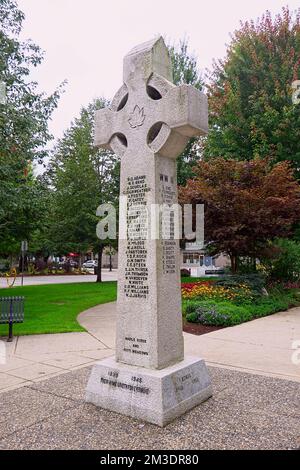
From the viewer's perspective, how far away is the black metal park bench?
343 inches

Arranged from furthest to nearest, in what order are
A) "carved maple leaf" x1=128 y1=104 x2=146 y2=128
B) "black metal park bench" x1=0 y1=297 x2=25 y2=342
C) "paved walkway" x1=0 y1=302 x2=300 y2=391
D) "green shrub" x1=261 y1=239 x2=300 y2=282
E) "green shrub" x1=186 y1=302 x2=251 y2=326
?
"green shrub" x1=261 y1=239 x2=300 y2=282, "green shrub" x1=186 y1=302 x2=251 y2=326, "black metal park bench" x1=0 y1=297 x2=25 y2=342, "paved walkway" x1=0 y1=302 x2=300 y2=391, "carved maple leaf" x1=128 y1=104 x2=146 y2=128

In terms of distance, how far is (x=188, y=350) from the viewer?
7957mm

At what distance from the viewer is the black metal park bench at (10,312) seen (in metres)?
8.71

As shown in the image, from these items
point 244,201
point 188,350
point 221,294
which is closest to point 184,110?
point 188,350

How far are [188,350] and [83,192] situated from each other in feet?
66.4

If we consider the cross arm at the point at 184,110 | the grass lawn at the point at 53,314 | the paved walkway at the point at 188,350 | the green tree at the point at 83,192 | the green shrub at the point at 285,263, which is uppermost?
the green tree at the point at 83,192

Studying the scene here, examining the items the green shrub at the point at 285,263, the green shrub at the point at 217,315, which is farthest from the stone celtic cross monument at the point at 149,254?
the green shrub at the point at 285,263

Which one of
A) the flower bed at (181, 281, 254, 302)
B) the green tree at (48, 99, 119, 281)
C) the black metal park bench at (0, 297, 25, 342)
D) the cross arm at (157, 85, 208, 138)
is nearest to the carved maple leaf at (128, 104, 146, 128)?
the cross arm at (157, 85, 208, 138)

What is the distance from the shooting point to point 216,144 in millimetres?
21688

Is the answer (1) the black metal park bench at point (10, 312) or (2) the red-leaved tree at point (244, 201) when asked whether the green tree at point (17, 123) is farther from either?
(2) the red-leaved tree at point (244, 201)

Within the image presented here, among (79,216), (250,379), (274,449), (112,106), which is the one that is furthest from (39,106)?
(79,216)

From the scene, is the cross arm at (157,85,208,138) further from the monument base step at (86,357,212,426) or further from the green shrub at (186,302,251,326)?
the green shrub at (186,302,251,326)

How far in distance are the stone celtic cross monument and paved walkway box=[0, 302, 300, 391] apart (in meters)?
1.90

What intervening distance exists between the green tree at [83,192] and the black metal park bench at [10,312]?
56.1 ft
